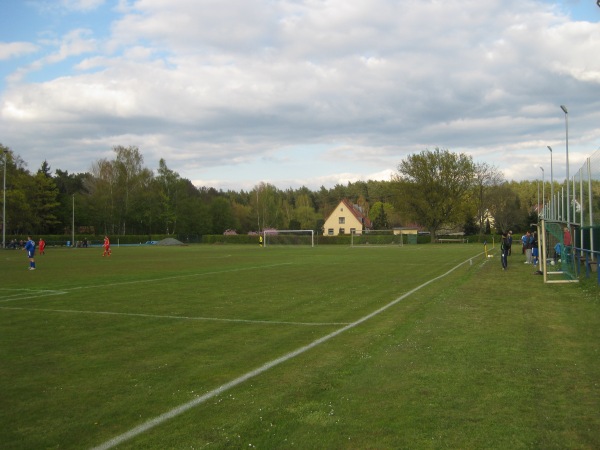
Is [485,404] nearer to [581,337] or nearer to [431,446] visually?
[431,446]

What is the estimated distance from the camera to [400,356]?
7.80 meters

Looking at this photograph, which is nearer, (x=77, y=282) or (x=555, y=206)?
(x=77, y=282)

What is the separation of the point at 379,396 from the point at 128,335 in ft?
18.6

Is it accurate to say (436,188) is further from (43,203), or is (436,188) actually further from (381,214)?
(43,203)

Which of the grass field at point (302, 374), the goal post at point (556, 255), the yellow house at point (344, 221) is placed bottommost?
the grass field at point (302, 374)

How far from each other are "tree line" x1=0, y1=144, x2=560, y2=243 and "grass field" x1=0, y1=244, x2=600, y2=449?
70746 mm

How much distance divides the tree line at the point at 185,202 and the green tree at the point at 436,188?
15cm

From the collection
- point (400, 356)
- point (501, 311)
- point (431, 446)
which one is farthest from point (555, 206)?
point (431, 446)

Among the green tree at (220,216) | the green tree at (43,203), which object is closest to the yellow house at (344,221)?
the green tree at (220,216)

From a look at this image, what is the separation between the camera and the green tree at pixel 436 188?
82.3m

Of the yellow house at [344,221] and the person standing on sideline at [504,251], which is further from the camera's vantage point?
the yellow house at [344,221]

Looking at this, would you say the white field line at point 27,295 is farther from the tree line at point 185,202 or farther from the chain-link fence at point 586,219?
the tree line at point 185,202

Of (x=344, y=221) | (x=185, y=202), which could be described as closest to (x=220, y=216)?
(x=185, y=202)

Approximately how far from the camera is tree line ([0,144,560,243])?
271ft
